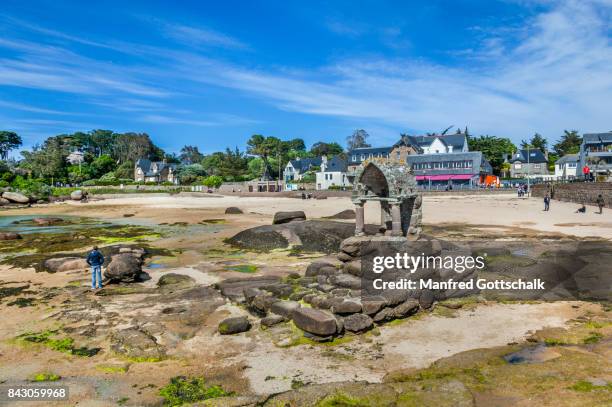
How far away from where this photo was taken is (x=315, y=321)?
34.1 feet

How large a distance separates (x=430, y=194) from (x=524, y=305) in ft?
200

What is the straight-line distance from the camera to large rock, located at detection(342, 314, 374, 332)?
10.8 meters

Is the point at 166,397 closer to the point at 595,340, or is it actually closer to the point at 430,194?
the point at 595,340

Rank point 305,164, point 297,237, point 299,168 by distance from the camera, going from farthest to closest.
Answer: point 305,164
point 299,168
point 297,237

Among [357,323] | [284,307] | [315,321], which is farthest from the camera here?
[284,307]

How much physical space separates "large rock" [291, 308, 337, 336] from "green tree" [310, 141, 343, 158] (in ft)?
472

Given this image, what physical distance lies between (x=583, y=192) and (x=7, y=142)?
177 meters

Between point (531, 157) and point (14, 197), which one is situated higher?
point (531, 157)

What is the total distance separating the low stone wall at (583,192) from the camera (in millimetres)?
41241

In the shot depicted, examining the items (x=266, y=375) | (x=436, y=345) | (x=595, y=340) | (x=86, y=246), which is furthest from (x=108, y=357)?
(x=86, y=246)

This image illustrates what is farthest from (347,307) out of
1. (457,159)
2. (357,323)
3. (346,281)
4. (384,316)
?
(457,159)

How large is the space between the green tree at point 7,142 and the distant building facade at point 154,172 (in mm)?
58506

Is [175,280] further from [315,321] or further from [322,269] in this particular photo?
[315,321]

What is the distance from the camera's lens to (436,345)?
9.99 metres
